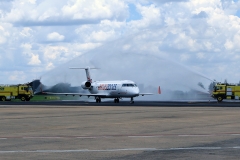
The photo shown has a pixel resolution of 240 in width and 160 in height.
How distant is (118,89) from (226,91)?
74.7ft

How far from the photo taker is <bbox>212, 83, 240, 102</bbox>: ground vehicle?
104188 millimetres

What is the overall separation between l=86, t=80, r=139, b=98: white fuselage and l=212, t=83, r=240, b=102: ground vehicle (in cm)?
1888

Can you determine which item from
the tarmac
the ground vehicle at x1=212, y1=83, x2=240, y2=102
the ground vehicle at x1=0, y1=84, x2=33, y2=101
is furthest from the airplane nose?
the tarmac

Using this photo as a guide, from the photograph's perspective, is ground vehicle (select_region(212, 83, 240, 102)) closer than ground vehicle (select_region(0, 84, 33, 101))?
Yes

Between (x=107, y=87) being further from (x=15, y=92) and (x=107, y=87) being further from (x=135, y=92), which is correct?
(x=15, y=92)

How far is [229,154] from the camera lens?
694 inches

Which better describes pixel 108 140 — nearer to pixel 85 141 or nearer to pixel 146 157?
pixel 85 141

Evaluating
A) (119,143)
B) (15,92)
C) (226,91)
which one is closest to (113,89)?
(226,91)

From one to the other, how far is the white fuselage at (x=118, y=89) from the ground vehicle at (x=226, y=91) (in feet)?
61.9

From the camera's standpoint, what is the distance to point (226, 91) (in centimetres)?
10456

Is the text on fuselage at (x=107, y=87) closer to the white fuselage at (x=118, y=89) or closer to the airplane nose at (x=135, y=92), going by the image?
the white fuselage at (x=118, y=89)

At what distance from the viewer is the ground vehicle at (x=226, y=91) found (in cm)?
10419

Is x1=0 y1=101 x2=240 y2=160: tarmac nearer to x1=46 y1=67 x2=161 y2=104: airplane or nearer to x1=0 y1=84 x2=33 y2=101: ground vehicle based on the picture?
x1=46 y1=67 x2=161 y2=104: airplane

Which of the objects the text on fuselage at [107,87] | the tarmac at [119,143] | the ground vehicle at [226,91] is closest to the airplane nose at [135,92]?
the text on fuselage at [107,87]
